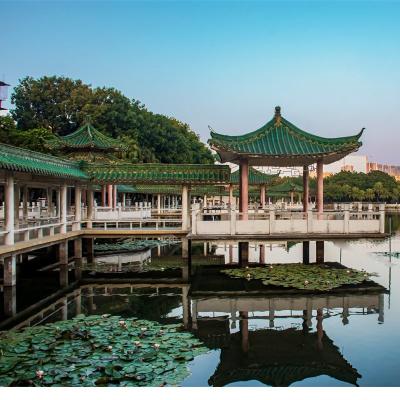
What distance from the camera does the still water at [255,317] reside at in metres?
8.26

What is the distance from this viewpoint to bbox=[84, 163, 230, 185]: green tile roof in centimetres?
1819

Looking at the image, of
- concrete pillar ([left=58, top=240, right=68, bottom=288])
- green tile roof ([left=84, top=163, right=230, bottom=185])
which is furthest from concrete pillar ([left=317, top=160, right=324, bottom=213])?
concrete pillar ([left=58, top=240, right=68, bottom=288])

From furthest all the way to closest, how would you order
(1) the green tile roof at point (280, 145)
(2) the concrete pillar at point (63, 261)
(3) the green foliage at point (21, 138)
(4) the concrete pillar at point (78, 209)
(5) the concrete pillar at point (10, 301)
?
(3) the green foliage at point (21, 138) → (4) the concrete pillar at point (78, 209) → (1) the green tile roof at point (280, 145) → (2) the concrete pillar at point (63, 261) → (5) the concrete pillar at point (10, 301)

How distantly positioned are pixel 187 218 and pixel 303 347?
31.3ft

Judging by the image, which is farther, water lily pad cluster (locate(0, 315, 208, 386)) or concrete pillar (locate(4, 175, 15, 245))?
concrete pillar (locate(4, 175, 15, 245))

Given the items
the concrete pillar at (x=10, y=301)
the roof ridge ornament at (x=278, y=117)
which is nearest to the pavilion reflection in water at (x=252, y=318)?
the concrete pillar at (x=10, y=301)

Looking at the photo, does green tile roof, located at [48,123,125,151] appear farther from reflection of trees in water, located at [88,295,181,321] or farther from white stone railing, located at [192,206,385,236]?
reflection of trees in water, located at [88,295,181,321]

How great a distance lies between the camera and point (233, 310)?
1226cm

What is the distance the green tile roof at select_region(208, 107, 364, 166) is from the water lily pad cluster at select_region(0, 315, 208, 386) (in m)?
7.56

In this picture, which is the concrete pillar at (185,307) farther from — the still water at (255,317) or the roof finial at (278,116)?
the roof finial at (278,116)

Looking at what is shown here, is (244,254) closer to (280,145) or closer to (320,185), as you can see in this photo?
(320,185)

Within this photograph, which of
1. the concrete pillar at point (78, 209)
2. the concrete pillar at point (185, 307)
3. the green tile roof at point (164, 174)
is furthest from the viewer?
the concrete pillar at point (78, 209)

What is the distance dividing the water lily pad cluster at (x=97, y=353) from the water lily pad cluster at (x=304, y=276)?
4975 mm
